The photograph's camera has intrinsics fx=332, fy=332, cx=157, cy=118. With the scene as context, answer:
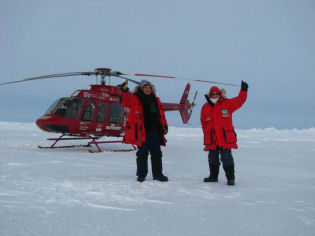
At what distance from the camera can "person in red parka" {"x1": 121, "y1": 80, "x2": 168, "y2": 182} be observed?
4777 mm

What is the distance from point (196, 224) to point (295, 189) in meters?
2.36

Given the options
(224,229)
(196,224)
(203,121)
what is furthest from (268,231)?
(203,121)

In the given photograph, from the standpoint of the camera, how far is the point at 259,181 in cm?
521

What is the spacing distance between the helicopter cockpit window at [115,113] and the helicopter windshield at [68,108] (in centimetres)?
93

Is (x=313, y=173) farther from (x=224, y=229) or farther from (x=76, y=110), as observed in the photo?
(x=76, y=110)

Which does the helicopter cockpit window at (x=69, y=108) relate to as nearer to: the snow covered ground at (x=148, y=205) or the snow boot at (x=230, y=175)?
the snow covered ground at (x=148, y=205)

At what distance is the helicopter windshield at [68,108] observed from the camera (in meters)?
9.37

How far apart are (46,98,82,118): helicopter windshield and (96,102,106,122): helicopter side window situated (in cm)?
55

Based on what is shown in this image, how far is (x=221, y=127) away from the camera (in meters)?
4.73

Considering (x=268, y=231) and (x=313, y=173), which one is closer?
(x=268, y=231)

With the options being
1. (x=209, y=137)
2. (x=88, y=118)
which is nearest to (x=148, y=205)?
(x=209, y=137)

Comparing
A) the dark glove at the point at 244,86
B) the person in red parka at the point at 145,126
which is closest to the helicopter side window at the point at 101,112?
the person in red parka at the point at 145,126

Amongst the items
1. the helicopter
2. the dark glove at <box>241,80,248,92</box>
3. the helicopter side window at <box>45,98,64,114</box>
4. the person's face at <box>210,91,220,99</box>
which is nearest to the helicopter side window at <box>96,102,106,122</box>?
the helicopter

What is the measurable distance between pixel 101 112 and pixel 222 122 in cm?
556
